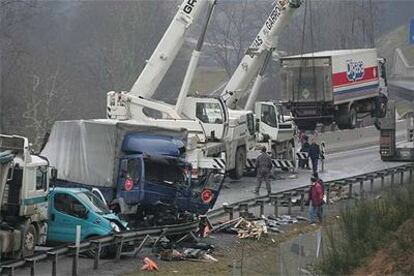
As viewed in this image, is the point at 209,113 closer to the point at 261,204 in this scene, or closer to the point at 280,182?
the point at 280,182

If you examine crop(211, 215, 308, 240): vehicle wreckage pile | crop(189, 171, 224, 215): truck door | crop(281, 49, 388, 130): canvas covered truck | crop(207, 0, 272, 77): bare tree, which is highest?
crop(207, 0, 272, 77): bare tree

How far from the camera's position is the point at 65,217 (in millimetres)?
18203

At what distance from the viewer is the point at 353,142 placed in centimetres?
5019

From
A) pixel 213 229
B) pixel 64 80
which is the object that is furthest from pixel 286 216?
pixel 64 80

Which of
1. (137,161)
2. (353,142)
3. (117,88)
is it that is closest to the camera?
(137,161)

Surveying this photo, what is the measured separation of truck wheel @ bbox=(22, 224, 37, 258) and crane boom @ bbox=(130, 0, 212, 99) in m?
12.8

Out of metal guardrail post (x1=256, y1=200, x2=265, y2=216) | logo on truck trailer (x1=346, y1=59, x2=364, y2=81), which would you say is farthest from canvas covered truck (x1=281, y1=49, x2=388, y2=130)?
metal guardrail post (x1=256, y1=200, x2=265, y2=216)

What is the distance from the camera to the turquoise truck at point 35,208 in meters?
16.0

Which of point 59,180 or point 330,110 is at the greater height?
point 330,110

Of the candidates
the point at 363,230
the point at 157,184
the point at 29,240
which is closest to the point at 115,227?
the point at 29,240

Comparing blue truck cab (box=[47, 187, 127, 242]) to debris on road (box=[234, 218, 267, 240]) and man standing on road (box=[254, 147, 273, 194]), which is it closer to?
debris on road (box=[234, 218, 267, 240])

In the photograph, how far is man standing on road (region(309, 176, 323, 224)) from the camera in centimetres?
2291

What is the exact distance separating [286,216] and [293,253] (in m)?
10.9

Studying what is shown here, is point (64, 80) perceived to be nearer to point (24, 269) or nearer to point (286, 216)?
point (286, 216)
